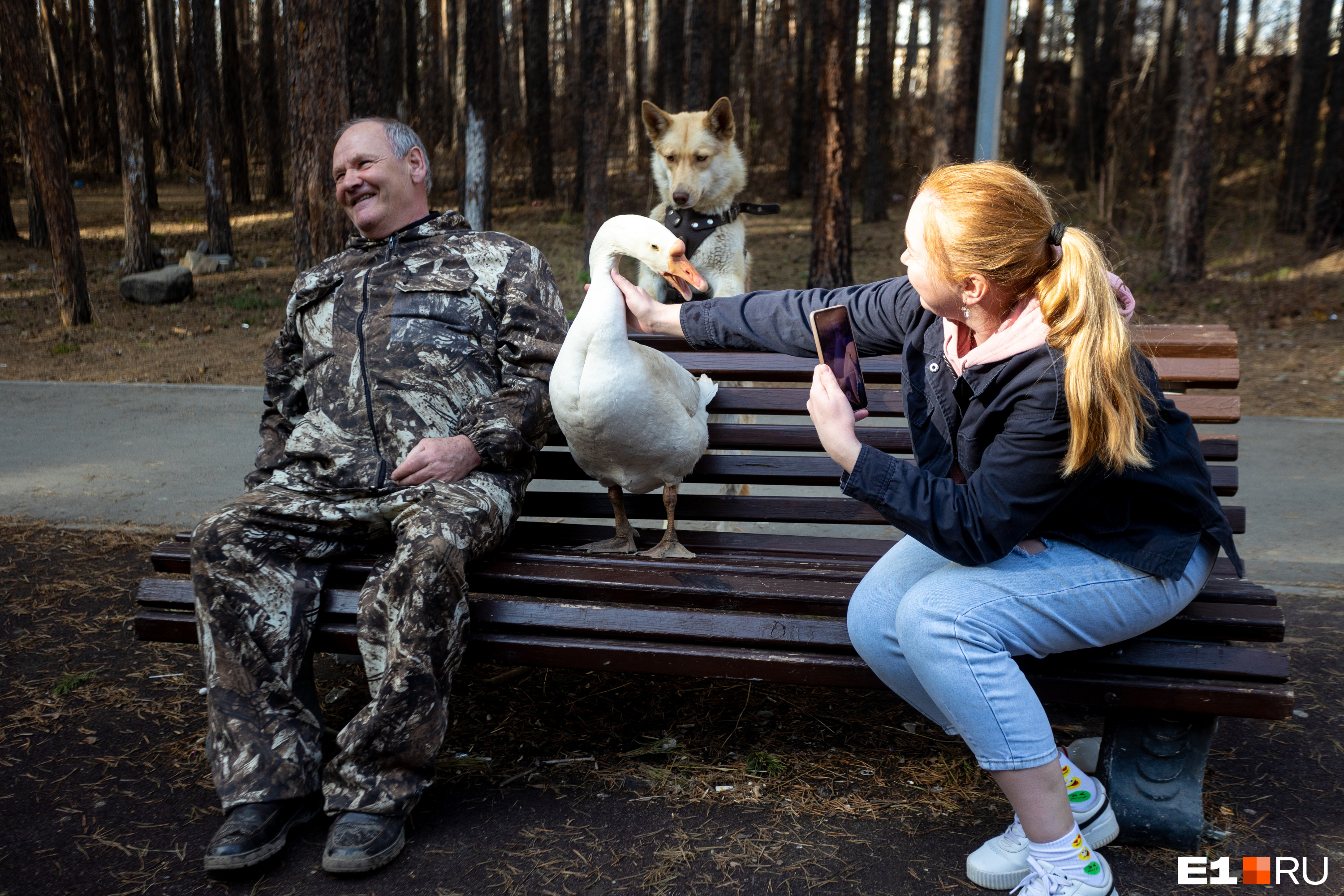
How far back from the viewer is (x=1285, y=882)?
7.63 ft

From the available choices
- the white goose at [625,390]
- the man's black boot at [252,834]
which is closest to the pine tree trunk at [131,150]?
the white goose at [625,390]

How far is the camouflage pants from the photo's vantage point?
242 centimetres

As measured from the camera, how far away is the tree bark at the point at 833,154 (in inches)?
384

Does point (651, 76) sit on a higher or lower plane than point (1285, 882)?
higher

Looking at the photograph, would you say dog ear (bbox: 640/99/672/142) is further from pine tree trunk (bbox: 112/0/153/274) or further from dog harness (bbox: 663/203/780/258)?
pine tree trunk (bbox: 112/0/153/274)

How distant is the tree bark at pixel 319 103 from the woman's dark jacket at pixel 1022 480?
577 centimetres

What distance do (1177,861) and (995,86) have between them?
5.02m

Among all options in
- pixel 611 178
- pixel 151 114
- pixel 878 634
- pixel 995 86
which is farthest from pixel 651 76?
pixel 878 634

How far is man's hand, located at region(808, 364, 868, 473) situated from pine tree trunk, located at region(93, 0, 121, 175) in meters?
23.1

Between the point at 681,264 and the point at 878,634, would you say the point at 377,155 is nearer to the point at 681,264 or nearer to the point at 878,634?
the point at 681,264

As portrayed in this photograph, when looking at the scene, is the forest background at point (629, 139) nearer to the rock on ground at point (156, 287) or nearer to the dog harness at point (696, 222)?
the rock on ground at point (156, 287)

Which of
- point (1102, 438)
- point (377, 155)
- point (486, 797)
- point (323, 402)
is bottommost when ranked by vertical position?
point (486, 797)

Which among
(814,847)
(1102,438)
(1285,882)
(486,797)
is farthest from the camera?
(486,797)

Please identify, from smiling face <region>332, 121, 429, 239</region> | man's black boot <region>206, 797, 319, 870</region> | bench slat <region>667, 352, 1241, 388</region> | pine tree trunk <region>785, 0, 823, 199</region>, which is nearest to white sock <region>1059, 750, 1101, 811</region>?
bench slat <region>667, 352, 1241, 388</region>
